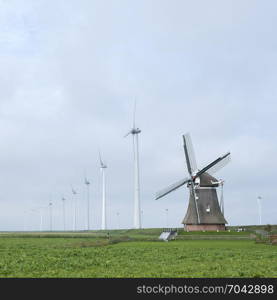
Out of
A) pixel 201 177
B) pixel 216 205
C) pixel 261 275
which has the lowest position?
pixel 261 275

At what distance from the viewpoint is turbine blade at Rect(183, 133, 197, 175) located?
9538 centimetres

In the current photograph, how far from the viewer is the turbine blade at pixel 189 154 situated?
95375 mm

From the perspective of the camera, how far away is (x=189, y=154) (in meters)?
97.9

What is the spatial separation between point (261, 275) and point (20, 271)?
14.3 m

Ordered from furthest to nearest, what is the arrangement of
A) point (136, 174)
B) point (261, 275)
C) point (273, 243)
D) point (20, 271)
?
1. point (136, 174)
2. point (273, 243)
3. point (20, 271)
4. point (261, 275)

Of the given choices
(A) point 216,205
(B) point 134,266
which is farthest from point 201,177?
(B) point 134,266
